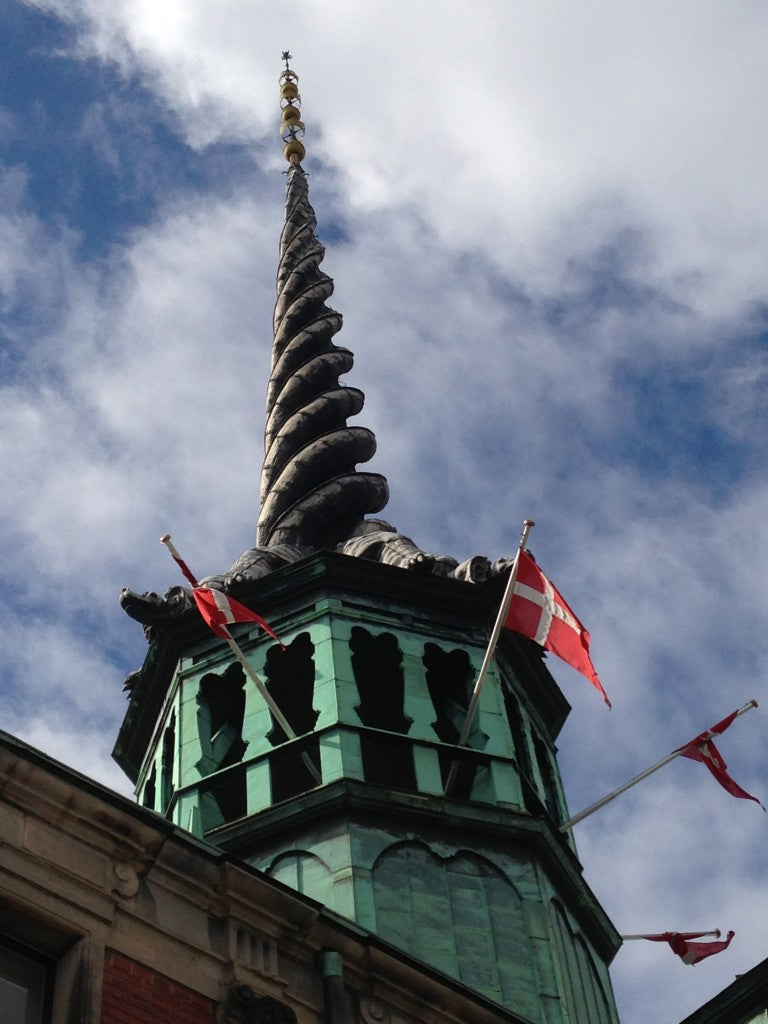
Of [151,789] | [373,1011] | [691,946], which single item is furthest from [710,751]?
[373,1011]

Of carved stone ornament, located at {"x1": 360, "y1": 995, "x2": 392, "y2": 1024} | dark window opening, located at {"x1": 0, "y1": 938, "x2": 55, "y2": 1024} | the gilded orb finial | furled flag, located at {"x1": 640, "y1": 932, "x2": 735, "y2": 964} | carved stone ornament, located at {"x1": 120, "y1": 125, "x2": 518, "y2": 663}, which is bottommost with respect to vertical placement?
dark window opening, located at {"x1": 0, "y1": 938, "x2": 55, "y2": 1024}

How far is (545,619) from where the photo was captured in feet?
94.4

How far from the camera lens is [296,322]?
41594 millimetres

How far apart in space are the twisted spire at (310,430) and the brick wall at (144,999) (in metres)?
20.8

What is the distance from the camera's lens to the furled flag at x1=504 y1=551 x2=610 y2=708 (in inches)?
1107

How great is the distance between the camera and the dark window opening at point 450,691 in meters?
29.3

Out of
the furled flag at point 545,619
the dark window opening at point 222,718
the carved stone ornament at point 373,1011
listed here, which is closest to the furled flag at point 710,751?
the furled flag at point 545,619

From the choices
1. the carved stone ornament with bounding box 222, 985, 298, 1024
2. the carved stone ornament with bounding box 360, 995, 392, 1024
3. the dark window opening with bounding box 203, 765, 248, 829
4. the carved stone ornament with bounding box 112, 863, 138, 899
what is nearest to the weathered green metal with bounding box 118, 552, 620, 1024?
the dark window opening with bounding box 203, 765, 248, 829

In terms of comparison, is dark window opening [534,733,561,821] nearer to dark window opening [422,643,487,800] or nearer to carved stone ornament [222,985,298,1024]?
dark window opening [422,643,487,800]

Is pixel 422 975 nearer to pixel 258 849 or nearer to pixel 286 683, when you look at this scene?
pixel 258 849

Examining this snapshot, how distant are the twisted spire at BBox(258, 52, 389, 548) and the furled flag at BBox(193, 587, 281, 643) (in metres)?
6.77

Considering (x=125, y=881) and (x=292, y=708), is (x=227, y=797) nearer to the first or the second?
(x=292, y=708)

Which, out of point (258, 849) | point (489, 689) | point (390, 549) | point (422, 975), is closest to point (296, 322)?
point (390, 549)

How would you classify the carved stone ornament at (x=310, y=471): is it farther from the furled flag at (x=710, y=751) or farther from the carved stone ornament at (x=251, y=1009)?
the carved stone ornament at (x=251, y=1009)
